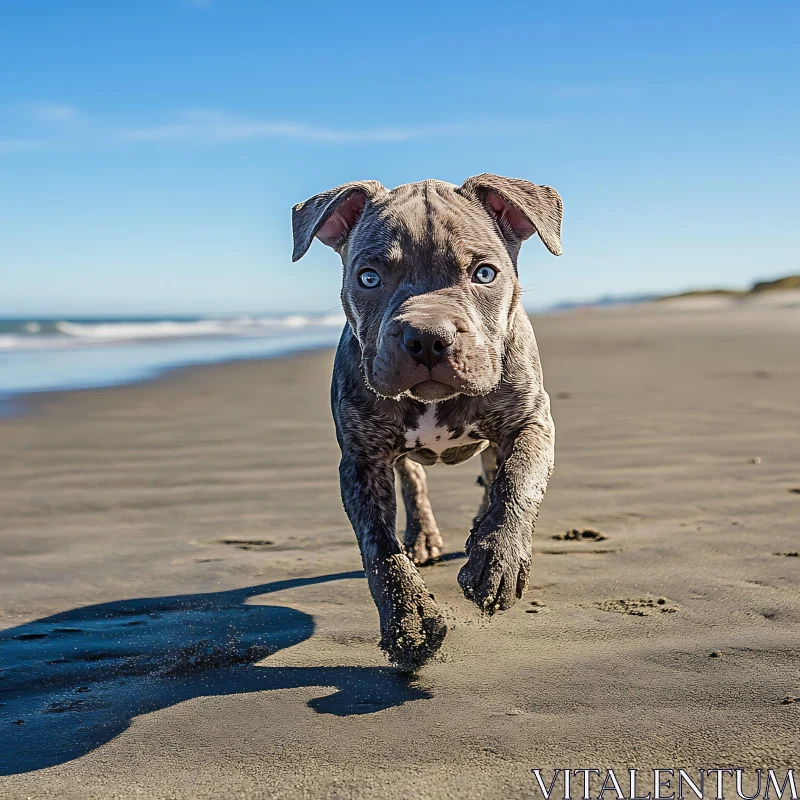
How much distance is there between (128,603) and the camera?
4.41 m

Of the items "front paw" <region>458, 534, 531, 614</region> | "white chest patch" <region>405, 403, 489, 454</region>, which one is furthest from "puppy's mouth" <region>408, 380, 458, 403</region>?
"front paw" <region>458, 534, 531, 614</region>

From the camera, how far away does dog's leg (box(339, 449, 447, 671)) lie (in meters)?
3.37

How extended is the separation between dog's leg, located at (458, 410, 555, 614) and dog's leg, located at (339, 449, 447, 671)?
0.20 metres

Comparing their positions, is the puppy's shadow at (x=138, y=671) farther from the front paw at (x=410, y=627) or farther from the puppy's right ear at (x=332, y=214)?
the puppy's right ear at (x=332, y=214)

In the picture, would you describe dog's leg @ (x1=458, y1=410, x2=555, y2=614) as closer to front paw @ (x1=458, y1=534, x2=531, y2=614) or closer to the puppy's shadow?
front paw @ (x1=458, y1=534, x2=531, y2=614)

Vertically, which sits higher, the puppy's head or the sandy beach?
the puppy's head

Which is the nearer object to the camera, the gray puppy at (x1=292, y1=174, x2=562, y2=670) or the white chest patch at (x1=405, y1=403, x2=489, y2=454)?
the gray puppy at (x1=292, y1=174, x2=562, y2=670)

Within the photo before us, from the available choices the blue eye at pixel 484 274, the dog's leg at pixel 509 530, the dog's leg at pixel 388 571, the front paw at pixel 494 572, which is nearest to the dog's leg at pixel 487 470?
the dog's leg at pixel 509 530

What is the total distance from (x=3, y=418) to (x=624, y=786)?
9.43m

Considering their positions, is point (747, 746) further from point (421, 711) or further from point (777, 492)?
point (777, 492)

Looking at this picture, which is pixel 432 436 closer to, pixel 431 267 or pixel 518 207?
pixel 431 267

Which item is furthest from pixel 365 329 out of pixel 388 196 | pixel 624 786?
pixel 624 786

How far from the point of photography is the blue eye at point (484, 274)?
4.09 metres

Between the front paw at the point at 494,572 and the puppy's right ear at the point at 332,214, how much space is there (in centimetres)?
184
